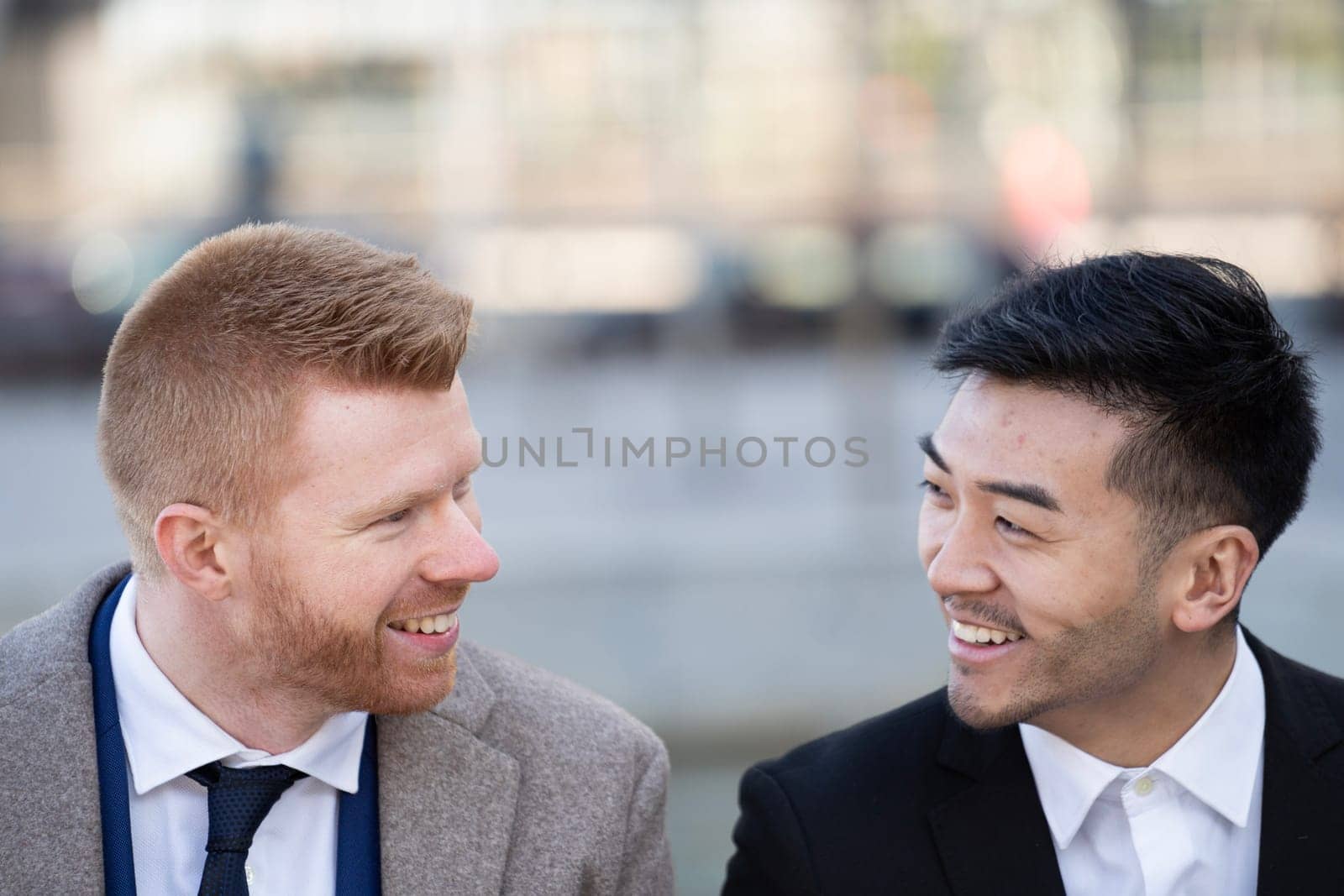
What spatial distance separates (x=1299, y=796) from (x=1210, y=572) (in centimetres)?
42

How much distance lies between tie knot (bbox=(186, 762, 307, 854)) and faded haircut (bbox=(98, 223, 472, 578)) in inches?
14.2

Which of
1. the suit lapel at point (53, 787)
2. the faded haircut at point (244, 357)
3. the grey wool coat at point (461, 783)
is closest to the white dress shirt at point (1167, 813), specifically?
the grey wool coat at point (461, 783)

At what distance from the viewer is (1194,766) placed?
8.64 feet

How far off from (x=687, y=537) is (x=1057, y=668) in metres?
5.29

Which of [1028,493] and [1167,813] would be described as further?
[1167,813]

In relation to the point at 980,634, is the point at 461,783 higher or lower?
lower

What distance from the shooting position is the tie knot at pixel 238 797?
7.80ft

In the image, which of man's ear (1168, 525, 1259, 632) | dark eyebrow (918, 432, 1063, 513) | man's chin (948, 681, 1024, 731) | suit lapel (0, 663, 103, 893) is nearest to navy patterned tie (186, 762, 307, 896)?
suit lapel (0, 663, 103, 893)

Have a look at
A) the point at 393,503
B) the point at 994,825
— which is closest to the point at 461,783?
the point at 393,503

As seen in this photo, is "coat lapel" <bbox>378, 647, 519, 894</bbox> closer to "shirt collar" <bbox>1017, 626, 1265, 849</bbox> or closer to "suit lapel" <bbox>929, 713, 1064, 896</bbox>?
"suit lapel" <bbox>929, 713, 1064, 896</bbox>

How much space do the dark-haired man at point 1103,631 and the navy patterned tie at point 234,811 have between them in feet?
2.89

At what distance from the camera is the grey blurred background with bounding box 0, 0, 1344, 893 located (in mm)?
6926

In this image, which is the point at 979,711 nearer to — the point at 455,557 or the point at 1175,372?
the point at 1175,372

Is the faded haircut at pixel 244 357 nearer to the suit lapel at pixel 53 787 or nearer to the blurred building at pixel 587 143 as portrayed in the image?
the suit lapel at pixel 53 787
